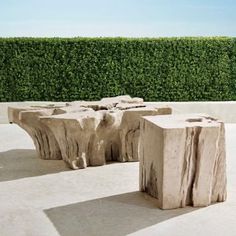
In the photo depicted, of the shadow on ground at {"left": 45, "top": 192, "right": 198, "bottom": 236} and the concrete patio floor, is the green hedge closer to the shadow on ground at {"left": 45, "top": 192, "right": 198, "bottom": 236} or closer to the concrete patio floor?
the concrete patio floor

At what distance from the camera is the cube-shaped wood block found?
366 cm

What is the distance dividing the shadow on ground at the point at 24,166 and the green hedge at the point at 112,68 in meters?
3.12

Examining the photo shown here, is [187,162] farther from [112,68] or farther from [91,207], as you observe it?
[112,68]

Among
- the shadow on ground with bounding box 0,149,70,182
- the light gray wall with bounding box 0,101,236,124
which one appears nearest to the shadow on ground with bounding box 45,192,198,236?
the shadow on ground with bounding box 0,149,70,182

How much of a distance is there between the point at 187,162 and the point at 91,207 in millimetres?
814

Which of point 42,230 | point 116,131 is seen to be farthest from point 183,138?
point 116,131

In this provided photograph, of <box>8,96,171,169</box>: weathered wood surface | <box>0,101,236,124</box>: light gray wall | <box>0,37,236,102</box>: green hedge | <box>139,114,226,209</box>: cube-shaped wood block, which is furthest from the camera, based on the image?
<box>0,37,236,102</box>: green hedge

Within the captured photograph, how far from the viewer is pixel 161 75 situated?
916cm

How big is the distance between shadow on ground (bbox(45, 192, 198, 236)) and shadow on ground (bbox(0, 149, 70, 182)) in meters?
1.18

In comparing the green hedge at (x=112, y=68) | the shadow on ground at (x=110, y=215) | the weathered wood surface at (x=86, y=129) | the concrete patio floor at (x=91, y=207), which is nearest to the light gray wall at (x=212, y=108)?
the green hedge at (x=112, y=68)

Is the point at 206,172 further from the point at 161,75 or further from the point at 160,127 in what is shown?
the point at 161,75

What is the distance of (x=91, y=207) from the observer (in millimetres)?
3793

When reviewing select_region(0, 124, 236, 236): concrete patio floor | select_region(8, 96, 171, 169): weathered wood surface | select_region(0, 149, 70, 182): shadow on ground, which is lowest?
select_region(0, 149, 70, 182): shadow on ground

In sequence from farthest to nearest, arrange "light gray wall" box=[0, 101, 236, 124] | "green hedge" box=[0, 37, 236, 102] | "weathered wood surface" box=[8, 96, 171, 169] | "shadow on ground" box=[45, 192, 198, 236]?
"green hedge" box=[0, 37, 236, 102] → "light gray wall" box=[0, 101, 236, 124] → "weathered wood surface" box=[8, 96, 171, 169] → "shadow on ground" box=[45, 192, 198, 236]
